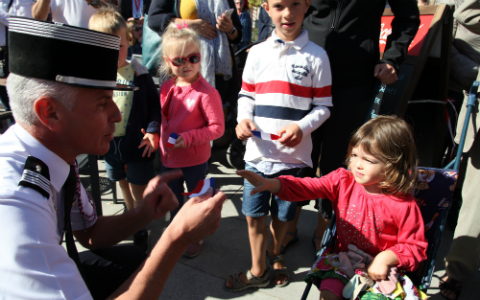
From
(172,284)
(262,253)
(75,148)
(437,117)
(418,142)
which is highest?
(75,148)

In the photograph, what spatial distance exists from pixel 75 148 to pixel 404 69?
124 inches

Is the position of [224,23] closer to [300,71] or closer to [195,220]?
[300,71]

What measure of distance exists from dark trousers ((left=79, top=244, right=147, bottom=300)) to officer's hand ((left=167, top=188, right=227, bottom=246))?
2.29 feet

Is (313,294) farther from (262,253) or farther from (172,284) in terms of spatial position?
(172,284)

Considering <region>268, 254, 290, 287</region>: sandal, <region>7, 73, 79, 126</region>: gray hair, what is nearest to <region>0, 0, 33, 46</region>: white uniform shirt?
<region>7, 73, 79, 126</region>: gray hair

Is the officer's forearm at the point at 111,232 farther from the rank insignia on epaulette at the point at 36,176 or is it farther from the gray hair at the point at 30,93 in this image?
the gray hair at the point at 30,93

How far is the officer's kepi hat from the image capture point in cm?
118

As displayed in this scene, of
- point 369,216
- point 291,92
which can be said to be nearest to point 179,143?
point 291,92

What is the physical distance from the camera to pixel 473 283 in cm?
266

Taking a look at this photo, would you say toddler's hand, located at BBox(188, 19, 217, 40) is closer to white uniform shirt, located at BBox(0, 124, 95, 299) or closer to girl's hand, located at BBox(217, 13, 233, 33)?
girl's hand, located at BBox(217, 13, 233, 33)

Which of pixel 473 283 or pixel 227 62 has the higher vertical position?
pixel 227 62

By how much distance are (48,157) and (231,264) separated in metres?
1.94

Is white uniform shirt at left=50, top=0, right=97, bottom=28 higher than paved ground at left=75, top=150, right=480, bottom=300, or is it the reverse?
white uniform shirt at left=50, top=0, right=97, bottom=28

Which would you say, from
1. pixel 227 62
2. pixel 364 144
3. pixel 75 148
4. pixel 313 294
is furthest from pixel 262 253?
pixel 227 62
